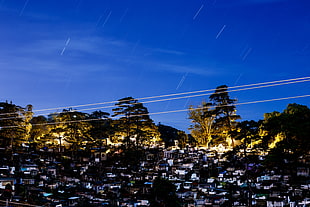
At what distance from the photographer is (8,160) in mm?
23812

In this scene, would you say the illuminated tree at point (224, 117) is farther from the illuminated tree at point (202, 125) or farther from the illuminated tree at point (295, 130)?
the illuminated tree at point (295, 130)

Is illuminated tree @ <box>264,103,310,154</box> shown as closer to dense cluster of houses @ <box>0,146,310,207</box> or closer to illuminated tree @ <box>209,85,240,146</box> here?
dense cluster of houses @ <box>0,146,310,207</box>

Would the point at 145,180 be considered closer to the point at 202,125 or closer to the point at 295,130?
the point at 295,130

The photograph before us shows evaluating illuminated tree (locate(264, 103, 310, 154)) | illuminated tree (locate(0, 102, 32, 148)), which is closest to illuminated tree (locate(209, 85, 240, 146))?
illuminated tree (locate(264, 103, 310, 154))

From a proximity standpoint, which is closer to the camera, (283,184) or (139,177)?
(283,184)

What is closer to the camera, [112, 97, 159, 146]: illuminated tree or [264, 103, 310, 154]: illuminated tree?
[264, 103, 310, 154]: illuminated tree

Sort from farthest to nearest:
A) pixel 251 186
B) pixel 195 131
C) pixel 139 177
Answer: pixel 195 131, pixel 139 177, pixel 251 186

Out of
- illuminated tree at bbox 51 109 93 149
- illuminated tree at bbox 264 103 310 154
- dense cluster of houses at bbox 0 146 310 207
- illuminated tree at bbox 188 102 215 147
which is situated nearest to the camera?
dense cluster of houses at bbox 0 146 310 207

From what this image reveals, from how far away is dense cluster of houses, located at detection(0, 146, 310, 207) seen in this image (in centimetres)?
1642

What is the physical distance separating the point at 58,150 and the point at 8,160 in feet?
28.3

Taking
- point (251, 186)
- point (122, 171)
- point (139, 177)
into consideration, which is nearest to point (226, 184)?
point (251, 186)

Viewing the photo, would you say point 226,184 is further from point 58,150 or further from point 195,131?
point 58,150

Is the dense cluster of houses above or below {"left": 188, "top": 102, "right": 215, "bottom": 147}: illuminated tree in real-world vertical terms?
below

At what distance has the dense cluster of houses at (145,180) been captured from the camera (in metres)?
16.4
